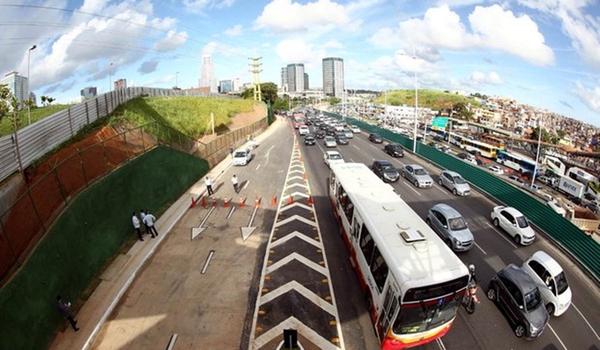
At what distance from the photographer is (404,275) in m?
9.55

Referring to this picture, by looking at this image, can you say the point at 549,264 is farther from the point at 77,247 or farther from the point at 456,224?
the point at 77,247

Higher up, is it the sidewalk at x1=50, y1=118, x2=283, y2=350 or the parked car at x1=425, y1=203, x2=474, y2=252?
the parked car at x1=425, y1=203, x2=474, y2=252

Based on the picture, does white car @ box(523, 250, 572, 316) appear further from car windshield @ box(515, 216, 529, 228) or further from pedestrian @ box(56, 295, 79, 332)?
pedestrian @ box(56, 295, 79, 332)

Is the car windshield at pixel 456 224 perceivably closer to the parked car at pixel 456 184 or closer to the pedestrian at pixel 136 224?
the parked car at pixel 456 184

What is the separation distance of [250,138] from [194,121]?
13597 mm

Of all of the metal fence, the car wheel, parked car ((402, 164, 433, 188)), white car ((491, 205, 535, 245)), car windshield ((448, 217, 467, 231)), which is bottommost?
the car wheel

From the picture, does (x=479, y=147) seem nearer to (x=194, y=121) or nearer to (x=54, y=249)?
(x=194, y=121)

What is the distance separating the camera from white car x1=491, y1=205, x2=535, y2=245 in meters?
18.1

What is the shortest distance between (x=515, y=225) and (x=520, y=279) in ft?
24.0

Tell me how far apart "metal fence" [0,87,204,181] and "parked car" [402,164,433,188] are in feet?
88.2

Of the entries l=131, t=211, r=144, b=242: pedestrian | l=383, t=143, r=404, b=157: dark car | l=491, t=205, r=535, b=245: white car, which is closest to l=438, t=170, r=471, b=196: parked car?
l=491, t=205, r=535, b=245: white car

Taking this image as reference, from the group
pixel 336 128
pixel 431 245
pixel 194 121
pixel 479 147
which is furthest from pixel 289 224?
pixel 479 147

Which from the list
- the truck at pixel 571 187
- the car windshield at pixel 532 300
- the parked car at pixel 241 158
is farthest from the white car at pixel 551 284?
the truck at pixel 571 187

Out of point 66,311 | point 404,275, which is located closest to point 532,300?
point 404,275
